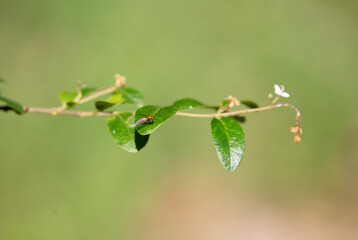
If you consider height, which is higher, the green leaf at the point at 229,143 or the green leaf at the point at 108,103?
the green leaf at the point at 108,103

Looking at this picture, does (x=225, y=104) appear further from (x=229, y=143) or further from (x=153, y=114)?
(x=153, y=114)

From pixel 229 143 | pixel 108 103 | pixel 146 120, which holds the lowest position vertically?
pixel 229 143

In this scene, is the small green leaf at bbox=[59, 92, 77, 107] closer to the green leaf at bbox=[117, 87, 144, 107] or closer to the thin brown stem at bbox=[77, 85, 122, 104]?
the thin brown stem at bbox=[77, 85, 122, 104]

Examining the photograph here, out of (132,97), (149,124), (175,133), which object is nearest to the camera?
(149,124)

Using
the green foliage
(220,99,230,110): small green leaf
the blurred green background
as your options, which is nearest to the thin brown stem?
the green foliage

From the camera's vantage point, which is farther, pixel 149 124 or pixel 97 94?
pixel 97 94

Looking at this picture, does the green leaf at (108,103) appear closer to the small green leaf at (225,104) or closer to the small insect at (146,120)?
the small insect at (146,120)

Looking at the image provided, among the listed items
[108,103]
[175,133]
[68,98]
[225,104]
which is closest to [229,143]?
[225,104]

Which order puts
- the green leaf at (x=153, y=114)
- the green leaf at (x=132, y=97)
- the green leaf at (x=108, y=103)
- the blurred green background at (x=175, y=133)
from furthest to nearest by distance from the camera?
the blurred green background at (x=175, y=133), the green leaf at (x=132, y=97), the green leaf at (x=108, y=103), the green leaf at (x=153, y=114)

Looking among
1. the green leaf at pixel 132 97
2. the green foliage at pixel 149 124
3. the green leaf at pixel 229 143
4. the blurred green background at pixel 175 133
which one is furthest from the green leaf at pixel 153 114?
the blurred green background at pixel 175 133
